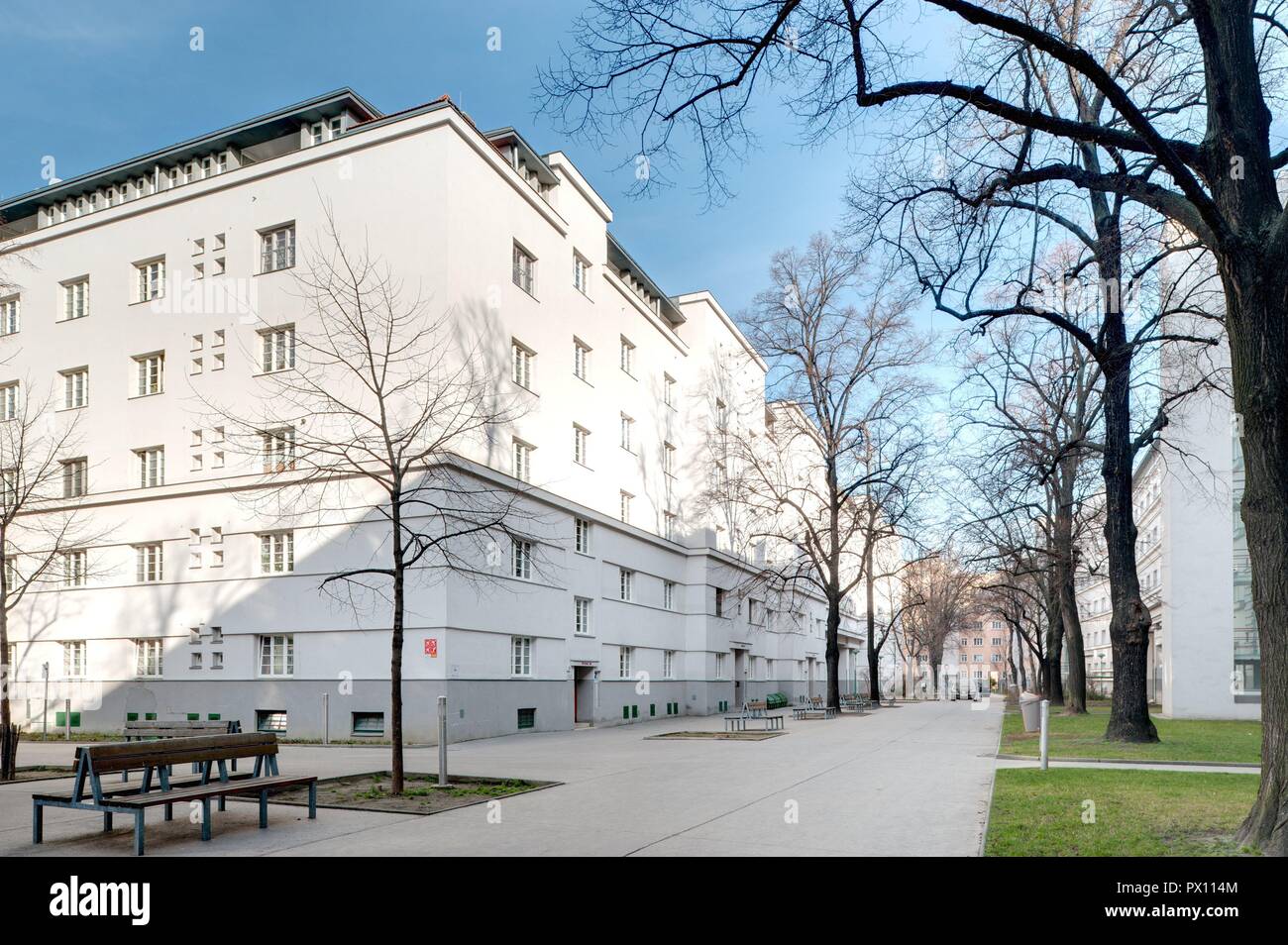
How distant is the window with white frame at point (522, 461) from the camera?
31894 millimetres

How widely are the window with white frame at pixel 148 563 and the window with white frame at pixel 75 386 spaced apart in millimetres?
6066

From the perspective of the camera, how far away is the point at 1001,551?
3291cm

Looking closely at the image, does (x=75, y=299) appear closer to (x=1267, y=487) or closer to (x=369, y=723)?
(x=369, y=723)

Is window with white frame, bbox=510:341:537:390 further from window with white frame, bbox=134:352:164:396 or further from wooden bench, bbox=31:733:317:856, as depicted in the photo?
wooden bench, bbox=31:733:317:856

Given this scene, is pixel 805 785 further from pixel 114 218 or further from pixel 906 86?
pixel 114 218

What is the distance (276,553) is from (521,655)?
783 cm

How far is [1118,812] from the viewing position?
36.0 ft

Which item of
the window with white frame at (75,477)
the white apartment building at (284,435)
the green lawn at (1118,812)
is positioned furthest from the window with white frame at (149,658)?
the green lawn at (1118,812)

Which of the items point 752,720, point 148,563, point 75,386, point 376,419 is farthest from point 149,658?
point 752,720

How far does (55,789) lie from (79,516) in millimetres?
21369

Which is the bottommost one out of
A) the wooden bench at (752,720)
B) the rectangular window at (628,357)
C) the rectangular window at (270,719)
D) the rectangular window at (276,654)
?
the wooden bench at (752,720)

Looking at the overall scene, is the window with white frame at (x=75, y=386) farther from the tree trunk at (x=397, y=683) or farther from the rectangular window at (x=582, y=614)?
the tree trunk at (x=397, y=683)

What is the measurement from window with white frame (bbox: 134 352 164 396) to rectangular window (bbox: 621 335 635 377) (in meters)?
18.0
